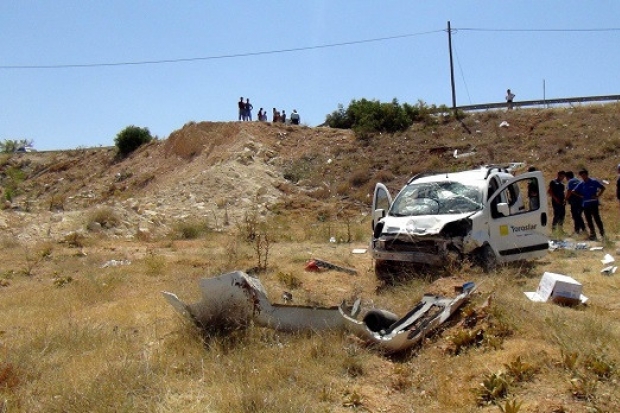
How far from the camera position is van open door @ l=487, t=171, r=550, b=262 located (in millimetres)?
9375

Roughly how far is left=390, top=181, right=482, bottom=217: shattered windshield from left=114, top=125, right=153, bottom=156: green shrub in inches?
1112

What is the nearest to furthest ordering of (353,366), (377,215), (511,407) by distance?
1. (511,407)
2. (353,366)
3. (377,215)

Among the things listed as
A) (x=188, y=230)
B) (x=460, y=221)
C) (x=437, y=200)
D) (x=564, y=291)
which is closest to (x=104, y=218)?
(x=188, y=230)

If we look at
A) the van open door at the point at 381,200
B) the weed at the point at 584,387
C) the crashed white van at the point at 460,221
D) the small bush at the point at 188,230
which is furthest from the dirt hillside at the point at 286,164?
the weed at the point at 584,387

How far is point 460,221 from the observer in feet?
28.6

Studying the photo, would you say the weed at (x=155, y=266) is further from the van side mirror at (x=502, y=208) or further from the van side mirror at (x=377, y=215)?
the van side mirror at (x=502, y=208)

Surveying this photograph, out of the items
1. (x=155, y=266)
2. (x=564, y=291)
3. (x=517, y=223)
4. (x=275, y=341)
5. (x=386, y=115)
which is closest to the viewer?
(x=275, y=341)

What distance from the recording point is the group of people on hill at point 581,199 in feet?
43.0

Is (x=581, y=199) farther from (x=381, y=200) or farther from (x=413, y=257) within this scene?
(x=413, y=257)

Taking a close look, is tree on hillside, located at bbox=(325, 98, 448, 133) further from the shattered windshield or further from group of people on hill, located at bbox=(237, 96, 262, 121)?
the shattered windshield

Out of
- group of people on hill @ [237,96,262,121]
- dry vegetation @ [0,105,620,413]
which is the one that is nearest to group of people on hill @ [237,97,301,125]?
group of people on hill @ [237,96,262,121]

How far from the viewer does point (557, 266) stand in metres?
10.4

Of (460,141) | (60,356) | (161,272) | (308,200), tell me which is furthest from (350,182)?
(60,356)

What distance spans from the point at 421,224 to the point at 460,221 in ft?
1.89
